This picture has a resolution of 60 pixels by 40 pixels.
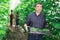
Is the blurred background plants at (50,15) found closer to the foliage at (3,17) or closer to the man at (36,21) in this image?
the foliage at (3,17)

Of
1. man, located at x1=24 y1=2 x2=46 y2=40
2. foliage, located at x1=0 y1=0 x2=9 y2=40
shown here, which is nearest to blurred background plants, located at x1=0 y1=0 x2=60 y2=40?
foliage, located at x1=0 y1=0 x2=9 y2=40

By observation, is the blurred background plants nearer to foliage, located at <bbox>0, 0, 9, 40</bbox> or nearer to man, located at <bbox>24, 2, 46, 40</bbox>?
foliage, located at <bbox>0, 0, 9, 40</bbox>

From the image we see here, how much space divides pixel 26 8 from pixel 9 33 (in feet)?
3.97

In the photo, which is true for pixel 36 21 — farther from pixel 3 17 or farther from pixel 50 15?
pixel 50 15

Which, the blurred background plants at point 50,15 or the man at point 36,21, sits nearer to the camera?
the man at point 36,21

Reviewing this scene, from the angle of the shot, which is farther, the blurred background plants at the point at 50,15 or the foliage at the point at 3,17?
the blurred background plants at the point at 50,15

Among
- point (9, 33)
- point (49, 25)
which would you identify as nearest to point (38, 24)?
point (49, 25)

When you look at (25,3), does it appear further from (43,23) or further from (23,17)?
(43,23)

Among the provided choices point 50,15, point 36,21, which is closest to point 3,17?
point 36,21

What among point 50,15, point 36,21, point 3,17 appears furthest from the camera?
point 50,15

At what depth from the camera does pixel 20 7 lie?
10.8 meters

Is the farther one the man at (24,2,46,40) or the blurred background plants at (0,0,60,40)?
the blurred background plants at (0,0,60,40)

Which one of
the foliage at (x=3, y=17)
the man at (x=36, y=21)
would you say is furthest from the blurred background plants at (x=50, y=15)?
the man at (x=36, y=21)

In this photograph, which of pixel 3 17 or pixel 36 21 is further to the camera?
pixel 3 17
